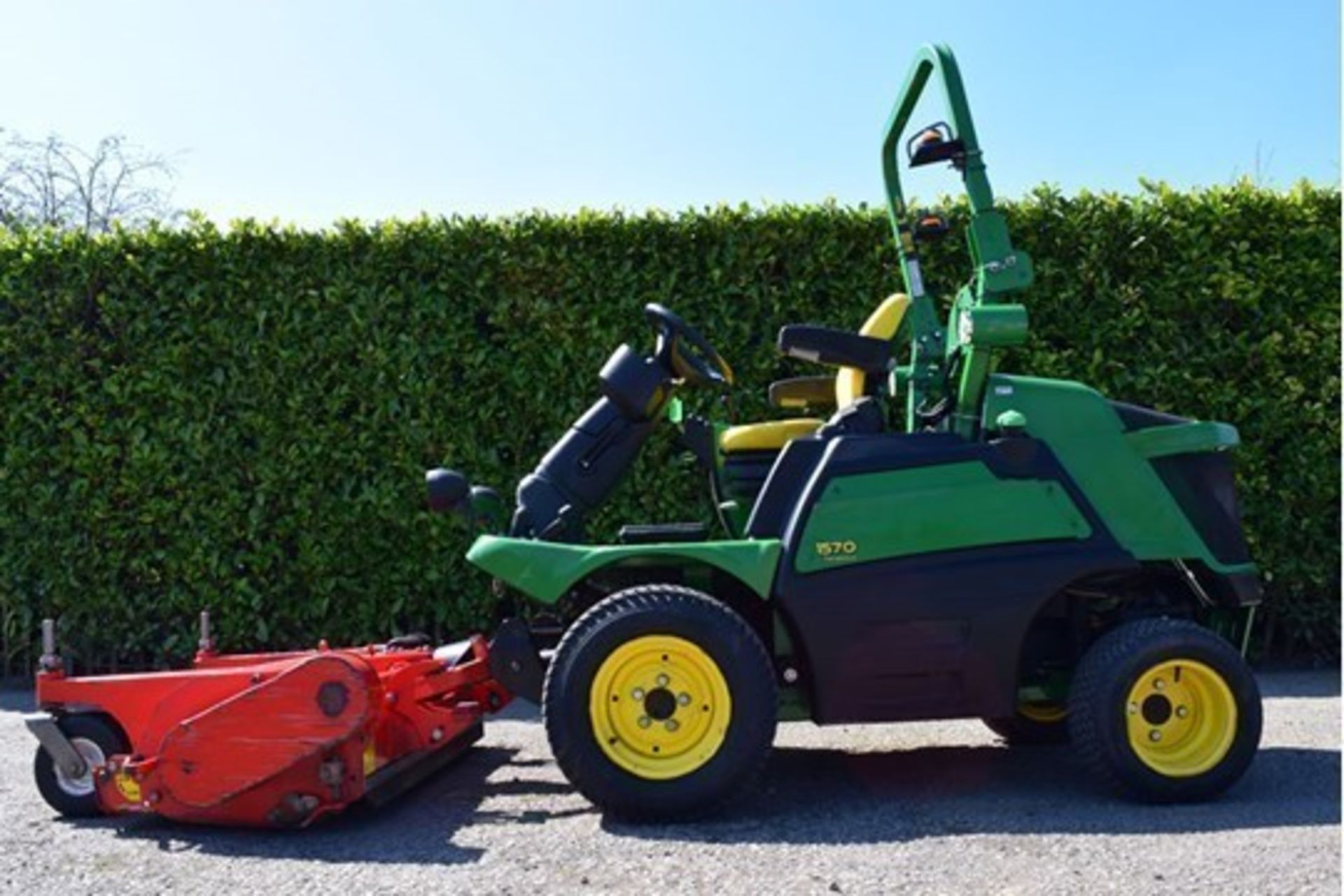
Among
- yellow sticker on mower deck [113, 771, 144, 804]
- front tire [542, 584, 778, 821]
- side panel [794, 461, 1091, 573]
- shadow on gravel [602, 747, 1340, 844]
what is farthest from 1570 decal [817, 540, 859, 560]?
yellow sticker on mower deck [113, 771, 144, 804]

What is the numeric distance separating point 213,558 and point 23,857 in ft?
11.1

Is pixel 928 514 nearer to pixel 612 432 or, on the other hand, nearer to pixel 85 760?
pixel 612 432

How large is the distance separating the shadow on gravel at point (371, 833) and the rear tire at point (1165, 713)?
5.88 ft

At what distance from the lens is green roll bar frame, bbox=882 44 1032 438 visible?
4637 millimetres

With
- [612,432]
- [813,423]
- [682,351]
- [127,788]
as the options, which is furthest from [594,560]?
[127,788]

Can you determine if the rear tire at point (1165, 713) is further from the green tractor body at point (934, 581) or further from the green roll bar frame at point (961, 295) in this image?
the green roll bar frame at point (961, 295)

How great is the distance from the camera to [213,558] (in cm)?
717

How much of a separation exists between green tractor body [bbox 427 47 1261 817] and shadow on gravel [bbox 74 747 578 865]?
49 centimetres

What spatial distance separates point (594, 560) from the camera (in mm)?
4379

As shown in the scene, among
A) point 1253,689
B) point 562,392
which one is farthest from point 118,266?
point 1253,689

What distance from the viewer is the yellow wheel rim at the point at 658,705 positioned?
419 centimetres

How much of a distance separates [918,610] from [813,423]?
97 cm

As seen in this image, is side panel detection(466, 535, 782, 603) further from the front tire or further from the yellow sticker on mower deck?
the yellow sticker on mower deck

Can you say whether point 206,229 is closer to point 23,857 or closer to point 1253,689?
point 23,857
